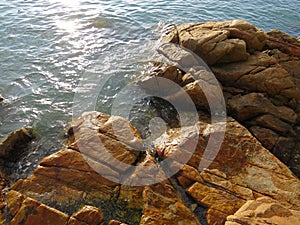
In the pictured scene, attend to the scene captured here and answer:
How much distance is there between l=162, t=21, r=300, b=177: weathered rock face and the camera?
1202 cm

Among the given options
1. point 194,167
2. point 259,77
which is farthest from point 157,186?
point 259,77

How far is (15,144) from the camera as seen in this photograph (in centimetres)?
1086

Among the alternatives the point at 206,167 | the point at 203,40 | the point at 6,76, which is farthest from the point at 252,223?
the point at 6,76

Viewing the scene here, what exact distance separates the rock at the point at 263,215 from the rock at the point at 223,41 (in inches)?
311

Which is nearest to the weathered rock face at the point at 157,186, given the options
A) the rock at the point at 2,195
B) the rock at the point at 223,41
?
the rock at the point at 2,195

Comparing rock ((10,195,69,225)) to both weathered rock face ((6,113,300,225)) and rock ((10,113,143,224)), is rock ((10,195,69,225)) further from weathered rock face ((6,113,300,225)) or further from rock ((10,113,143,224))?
rock ((10,113,143,224))

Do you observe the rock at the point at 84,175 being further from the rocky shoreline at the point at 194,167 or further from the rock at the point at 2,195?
the rock at the point at 2,195

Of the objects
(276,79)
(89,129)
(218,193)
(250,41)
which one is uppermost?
(250,41)

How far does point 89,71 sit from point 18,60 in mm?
4863

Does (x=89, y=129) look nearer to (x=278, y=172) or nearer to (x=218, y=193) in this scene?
(x=218, y=193)

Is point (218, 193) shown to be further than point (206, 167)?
No

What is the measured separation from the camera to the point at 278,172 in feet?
32.3

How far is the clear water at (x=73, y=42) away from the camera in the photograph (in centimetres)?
1346

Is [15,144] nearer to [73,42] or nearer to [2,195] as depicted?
[2,195]
